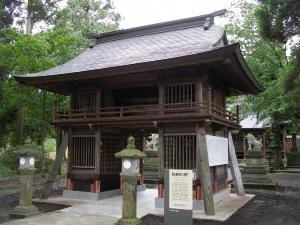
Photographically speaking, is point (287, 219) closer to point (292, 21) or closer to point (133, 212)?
point (133, 212)

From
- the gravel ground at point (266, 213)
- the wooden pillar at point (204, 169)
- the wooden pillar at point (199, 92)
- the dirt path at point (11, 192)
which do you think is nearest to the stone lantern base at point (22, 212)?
the dirt path at point (11, 192)

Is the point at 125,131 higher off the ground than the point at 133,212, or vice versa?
the point at 125,131

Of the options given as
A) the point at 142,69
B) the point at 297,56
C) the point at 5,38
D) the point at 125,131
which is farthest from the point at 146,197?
the point at 5,38

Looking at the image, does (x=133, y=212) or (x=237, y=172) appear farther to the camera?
(x=237, y=172)

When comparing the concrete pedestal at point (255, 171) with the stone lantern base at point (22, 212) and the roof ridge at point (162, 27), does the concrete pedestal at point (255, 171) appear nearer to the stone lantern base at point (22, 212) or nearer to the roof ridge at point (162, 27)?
the roof ridge at point (162, 27)

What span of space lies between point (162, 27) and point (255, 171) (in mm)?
9548

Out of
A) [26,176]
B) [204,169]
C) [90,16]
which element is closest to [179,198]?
[204,169]

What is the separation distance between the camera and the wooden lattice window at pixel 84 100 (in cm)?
1501

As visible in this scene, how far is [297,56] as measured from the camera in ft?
53.5

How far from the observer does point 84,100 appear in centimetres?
1532

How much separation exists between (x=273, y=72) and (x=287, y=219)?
Answer: 660 inches

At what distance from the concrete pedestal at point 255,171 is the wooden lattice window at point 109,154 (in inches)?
306

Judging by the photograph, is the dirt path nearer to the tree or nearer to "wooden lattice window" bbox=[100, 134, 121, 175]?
"wooden lattice window" bbox=[100, 134, 121, 175]

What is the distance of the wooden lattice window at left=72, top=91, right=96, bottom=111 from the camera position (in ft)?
49.2
